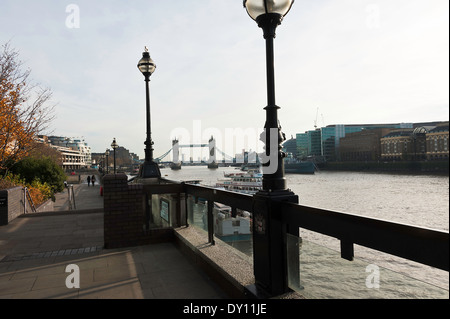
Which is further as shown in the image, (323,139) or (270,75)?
(323,139)

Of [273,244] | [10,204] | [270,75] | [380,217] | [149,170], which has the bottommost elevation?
[380,217]

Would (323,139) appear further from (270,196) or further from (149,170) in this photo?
(270,196)

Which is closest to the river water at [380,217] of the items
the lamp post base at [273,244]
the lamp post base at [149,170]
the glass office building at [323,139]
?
the lamp post base at [273,244]

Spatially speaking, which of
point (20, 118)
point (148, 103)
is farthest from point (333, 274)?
point (20, 118)

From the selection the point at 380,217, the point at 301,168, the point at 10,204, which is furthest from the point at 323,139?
the point at 10,204

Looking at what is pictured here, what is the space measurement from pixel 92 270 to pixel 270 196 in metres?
3.14

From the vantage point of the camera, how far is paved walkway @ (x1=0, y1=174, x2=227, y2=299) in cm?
386

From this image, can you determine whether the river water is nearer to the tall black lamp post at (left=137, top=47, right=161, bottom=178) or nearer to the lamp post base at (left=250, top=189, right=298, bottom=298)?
the lamp post base at (left=250, top=189, right=298, bottom=298)

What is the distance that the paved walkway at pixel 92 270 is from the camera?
386cm

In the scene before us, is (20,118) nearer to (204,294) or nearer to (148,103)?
(148,103)

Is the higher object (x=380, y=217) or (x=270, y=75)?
(x=270, y=75)

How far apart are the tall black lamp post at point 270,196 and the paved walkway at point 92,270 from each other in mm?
938

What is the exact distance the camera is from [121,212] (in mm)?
5984

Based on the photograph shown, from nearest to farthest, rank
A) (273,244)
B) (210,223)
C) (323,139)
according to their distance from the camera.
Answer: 1. (273,244)
2. (210,223)
3. (323,139)
